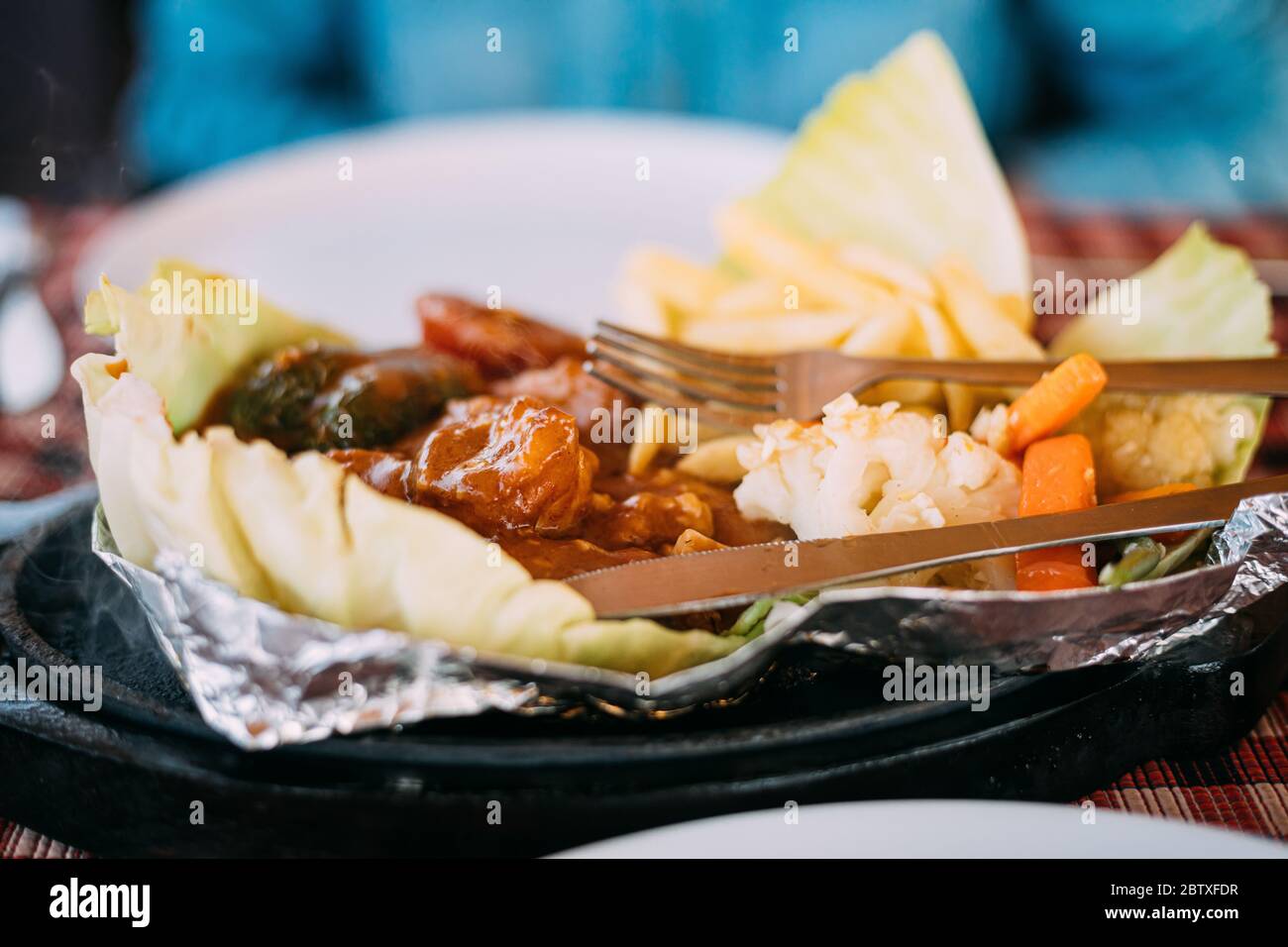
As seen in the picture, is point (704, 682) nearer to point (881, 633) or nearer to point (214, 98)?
point (881, 633)

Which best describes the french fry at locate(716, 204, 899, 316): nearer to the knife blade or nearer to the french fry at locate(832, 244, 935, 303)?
the french fry at locate(832, 244, 935, 303)

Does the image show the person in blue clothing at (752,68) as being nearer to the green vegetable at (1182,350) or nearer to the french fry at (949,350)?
the green vegetable at (1182,350)

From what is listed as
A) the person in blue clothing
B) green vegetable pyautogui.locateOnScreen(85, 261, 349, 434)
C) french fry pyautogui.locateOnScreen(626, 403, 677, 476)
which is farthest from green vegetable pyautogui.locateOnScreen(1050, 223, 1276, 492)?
the person in blue clothing

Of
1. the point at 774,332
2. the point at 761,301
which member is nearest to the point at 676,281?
the point at 761,301

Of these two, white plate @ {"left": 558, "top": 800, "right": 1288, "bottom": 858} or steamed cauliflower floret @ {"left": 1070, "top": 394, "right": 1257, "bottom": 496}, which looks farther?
steamed cauliflower floret @ {"left": 1070, "top": 394, "right": 1257, "bottom": 496}

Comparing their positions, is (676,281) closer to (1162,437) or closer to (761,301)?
(761,301)

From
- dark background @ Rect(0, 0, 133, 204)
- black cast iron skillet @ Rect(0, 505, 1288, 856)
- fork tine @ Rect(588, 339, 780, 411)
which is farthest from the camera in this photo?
dark background @ Rect(0, 0, 133, 204)

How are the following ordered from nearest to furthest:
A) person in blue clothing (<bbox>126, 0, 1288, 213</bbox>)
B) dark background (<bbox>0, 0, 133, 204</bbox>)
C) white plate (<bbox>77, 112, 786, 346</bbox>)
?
1. dark background (<bbox>0, 0, 133, 204</bbox>)
2. white plate (<bbox>77, 112, 786, 346</bbox>)
3. person in blue clothing (<bbox>126, 0, 1288, 213</bbox>)

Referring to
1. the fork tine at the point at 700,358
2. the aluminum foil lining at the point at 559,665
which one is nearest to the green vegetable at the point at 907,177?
the fork tine at the point at 700,358
